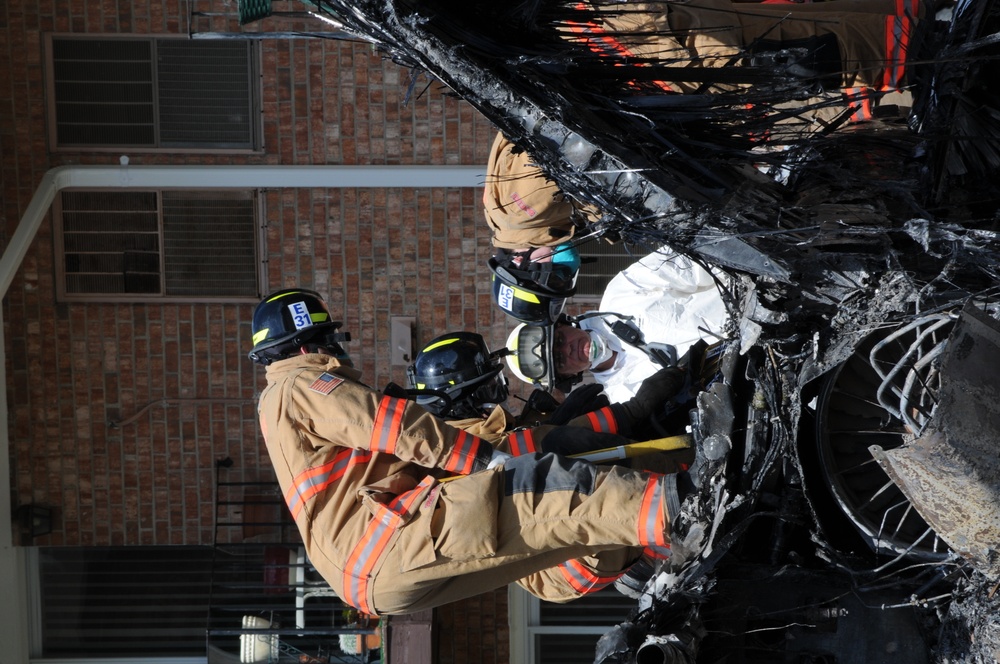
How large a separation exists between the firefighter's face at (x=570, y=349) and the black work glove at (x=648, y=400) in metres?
1.24

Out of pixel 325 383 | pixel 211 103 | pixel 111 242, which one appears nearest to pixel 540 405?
pixel 325 383

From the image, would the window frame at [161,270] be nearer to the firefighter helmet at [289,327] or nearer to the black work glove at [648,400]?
the firefighter helmet at [289,327]

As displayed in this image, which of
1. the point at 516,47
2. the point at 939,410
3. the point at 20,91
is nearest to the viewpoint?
the point at 939,410

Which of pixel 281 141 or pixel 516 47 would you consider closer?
pixel 516 47

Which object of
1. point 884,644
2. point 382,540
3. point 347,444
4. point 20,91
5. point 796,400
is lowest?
point 884,644

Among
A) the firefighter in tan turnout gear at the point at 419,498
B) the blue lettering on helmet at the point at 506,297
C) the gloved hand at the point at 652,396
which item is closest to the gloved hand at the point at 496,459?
the firefighter in tan turnout gear at the point at 419,498

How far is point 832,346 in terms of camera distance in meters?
3.10

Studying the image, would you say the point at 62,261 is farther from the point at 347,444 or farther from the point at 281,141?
the point at 347,444

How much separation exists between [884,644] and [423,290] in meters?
5.22

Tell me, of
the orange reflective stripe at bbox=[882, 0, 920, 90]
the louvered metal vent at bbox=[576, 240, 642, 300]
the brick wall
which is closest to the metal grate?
the brick wall

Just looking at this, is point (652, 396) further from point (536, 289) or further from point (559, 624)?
point (559, 624)

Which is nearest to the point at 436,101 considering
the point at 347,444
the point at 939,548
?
the point at 347,444

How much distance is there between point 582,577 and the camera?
14.0ft

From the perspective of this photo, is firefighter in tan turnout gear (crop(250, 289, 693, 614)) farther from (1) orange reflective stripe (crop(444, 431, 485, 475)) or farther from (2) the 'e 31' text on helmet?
(2) the 'e 31' text on helmet
